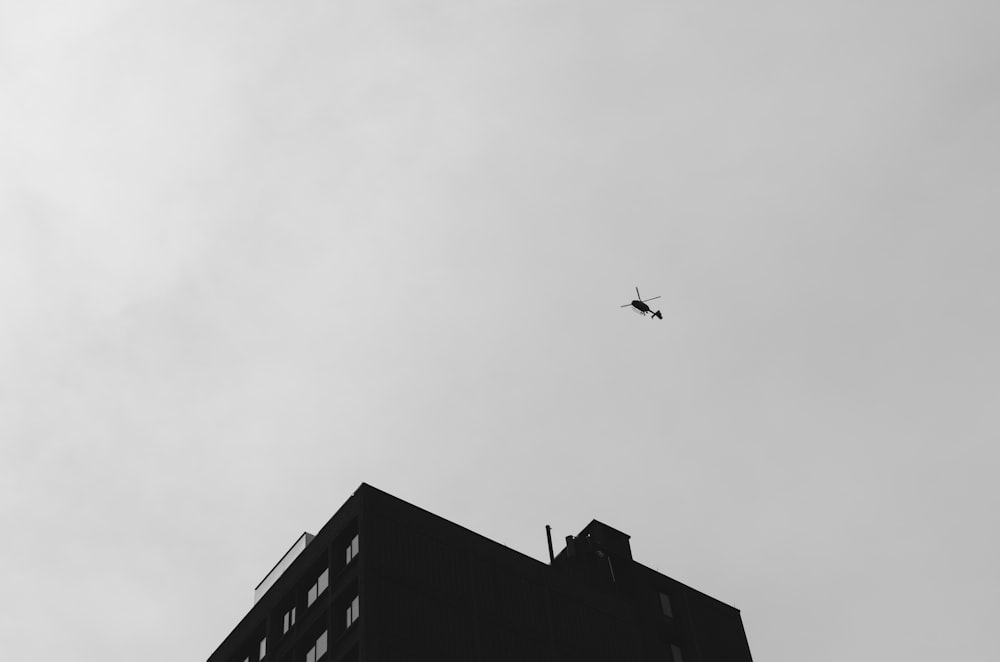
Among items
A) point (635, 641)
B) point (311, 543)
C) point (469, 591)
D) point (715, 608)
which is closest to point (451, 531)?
point (469, 591)

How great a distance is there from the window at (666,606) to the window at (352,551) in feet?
89.3

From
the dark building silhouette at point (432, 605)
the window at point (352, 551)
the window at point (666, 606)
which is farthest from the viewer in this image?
the window at point (666, 606)

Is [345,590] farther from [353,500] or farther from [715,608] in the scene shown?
[715,608]

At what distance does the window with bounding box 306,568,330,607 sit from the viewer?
71.9 metres

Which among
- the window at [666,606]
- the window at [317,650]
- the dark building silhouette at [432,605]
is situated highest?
the window at [666,606]

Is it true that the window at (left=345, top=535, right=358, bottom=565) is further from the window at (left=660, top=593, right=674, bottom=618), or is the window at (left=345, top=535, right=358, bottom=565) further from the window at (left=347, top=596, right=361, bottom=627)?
the window at (left=660, top=593, right=674, bottom=618)

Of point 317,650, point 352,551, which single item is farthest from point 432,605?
point 317,650

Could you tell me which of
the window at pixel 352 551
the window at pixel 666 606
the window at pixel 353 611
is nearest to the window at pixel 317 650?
the window at pixel 353 611

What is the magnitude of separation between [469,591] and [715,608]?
90.3 ft

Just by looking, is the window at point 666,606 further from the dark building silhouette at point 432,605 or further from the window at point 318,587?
the window at point 318,587

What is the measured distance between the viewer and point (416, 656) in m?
65.1

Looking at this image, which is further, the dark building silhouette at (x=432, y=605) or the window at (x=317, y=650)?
the window at (x=317, y=650)

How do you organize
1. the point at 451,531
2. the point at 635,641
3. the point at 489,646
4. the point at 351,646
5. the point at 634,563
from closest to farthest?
the point at 351,646
the point at 489,646
the point at 451,531
the point at 635,641
the point at 634,563

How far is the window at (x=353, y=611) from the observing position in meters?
66.5
